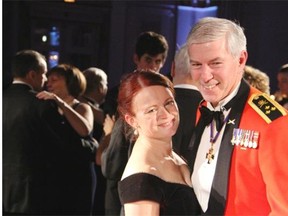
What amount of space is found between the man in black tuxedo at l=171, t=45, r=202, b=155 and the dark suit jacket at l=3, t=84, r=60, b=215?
1152 millimetres

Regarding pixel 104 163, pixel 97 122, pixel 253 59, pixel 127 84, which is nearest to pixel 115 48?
pixel 97 122

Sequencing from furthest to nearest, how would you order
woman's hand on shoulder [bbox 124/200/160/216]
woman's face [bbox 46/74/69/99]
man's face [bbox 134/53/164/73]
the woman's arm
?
woman's face [bbox 46/74/69/99]
the woman's arm
man's face [bbox 134/53/164/73]
woman's hand on shoulder [bbox 124/200/160/216]

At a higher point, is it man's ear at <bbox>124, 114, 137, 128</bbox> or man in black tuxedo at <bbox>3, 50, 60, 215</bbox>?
man's ear at <bbox>124, 114, 137, 128</bbox>

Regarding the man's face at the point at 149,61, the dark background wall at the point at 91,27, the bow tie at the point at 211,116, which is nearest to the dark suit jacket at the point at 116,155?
the man's face at the point at 149,61

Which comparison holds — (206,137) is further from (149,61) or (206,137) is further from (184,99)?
(149,61)

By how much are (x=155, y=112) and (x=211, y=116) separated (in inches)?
6.6

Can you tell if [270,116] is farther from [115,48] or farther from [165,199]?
[115,48]

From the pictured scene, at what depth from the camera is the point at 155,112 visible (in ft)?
4.55

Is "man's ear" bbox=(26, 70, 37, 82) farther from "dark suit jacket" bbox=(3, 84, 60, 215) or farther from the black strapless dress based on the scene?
the black strapless dress

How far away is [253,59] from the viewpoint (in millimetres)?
3254

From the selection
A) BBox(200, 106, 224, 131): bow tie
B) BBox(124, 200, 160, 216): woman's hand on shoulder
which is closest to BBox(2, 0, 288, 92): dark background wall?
BBox(200, 106, 224, 131): bow tie

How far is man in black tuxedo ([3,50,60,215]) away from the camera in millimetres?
2859

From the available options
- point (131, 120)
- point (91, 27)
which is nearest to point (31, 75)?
point (131, 120)

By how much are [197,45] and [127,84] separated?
193 millimetres
